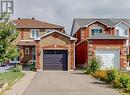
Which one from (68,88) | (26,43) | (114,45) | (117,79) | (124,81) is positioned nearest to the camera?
(68,88)

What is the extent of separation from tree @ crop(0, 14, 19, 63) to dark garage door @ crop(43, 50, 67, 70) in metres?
25.8

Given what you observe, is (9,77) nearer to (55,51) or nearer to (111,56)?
(55,51)

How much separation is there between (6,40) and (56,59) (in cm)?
2657

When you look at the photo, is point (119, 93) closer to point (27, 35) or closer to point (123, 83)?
point (123, 83)

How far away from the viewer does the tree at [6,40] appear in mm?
23391

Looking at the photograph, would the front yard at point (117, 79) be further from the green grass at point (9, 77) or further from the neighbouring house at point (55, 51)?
the neighbouring house at point (55, 51)

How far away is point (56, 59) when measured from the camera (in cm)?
5003

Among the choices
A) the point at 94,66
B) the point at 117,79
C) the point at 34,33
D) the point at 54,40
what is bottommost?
the point at 117,79

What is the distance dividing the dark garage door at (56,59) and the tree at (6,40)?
84.6ft

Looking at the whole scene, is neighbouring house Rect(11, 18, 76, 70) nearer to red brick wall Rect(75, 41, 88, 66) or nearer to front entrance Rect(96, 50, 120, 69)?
red brick wall Rect(75, 41, 88, 66)

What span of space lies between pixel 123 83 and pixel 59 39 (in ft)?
84.5

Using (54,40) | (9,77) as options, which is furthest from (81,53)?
(9,77)

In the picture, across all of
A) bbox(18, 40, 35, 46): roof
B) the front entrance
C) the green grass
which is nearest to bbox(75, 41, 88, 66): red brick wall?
the front entrance

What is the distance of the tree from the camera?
76.7 feet
